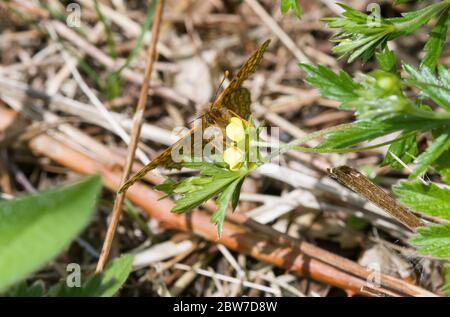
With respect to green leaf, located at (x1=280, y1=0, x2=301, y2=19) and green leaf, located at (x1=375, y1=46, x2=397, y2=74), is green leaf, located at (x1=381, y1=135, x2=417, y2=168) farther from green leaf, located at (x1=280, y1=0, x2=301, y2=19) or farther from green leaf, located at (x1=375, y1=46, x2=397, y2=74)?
green leaf, located at (x1=280, y1=0, x2=301, y2=19)

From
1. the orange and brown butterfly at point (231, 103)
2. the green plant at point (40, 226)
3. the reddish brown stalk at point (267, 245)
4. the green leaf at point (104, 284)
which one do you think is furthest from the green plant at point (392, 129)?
the green plant at point (40, 226)

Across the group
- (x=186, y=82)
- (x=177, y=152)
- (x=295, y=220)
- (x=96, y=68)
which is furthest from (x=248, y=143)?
(x=96, y=68)

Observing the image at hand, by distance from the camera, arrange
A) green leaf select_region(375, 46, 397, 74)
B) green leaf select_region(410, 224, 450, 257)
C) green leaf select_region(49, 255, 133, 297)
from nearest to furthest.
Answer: green leaf select_region(410, 224, 450, 257), green leaf select_region(375, 46, 397, 74), green leaf select_region(49, 255, 133, 297)

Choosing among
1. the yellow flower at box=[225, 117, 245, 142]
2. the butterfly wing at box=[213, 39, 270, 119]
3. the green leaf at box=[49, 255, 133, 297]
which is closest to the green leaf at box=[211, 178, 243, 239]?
the yellow flower at box=[225, 117, 245, 142]

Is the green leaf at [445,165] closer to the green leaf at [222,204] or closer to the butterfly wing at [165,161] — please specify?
the green leaf at [222,204]

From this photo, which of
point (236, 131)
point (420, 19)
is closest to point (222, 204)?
point (236, 131)
